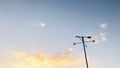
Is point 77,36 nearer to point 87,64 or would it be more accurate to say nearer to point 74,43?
point 74,43

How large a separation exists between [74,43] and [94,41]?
174 inches

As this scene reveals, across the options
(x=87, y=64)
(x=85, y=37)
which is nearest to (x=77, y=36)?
(x=85, y=37)

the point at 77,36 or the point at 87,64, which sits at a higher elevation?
the point at 77,36

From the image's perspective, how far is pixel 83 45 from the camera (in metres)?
64.2

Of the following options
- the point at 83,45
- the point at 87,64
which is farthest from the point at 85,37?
the point at 87,64

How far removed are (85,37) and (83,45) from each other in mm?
1803

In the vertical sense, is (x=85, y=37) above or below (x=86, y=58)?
above

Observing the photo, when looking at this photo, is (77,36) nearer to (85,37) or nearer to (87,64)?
(85,37)

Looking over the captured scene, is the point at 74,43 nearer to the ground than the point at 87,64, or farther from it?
farther from it

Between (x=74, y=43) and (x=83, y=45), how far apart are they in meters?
2.03

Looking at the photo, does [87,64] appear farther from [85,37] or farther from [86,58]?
[85,37]

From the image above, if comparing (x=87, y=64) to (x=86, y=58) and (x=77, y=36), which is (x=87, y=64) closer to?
(x=86, y=58)

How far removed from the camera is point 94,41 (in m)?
63.4

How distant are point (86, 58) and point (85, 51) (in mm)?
1518
